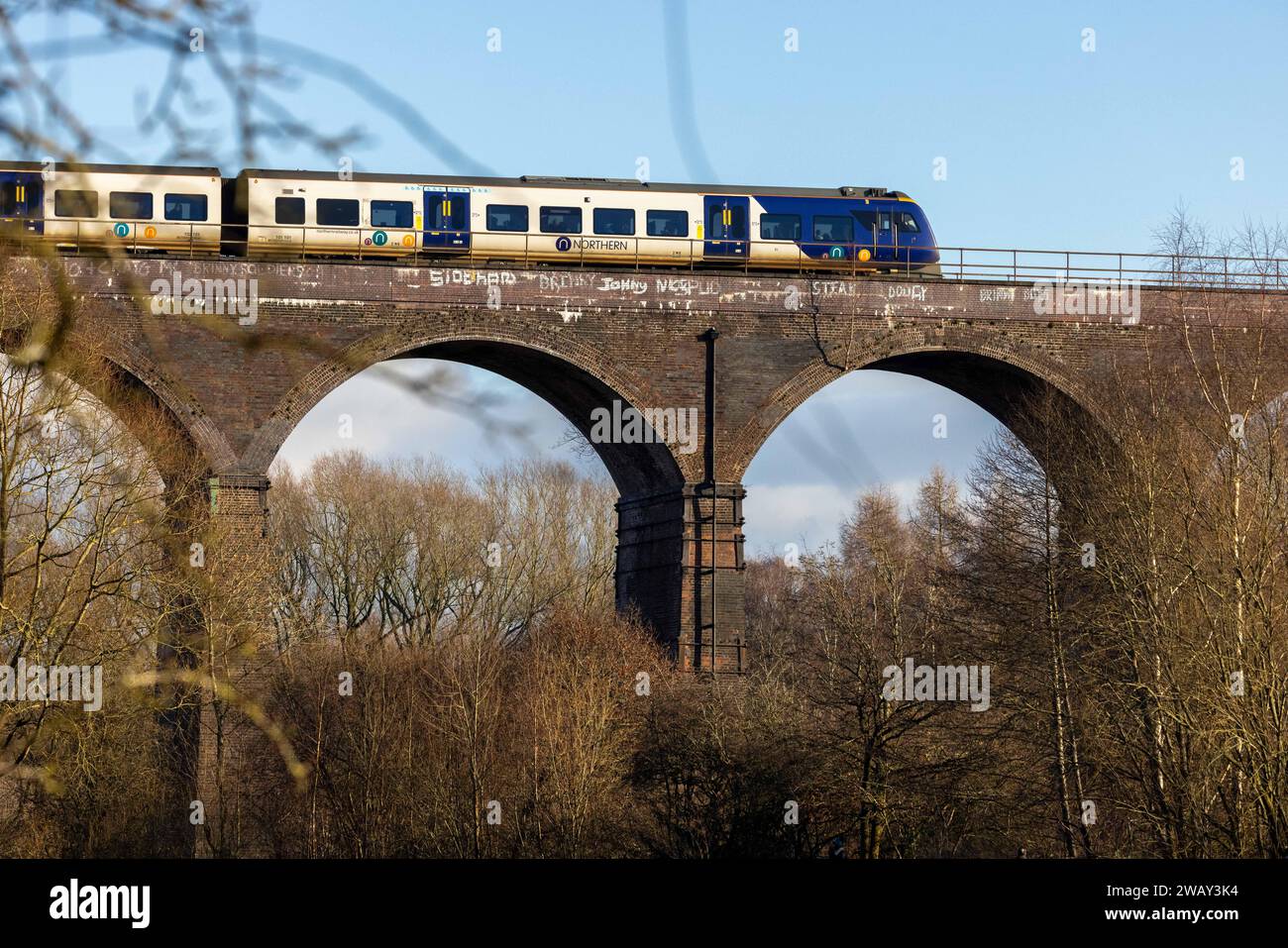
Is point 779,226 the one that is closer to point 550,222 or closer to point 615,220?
point 615,220

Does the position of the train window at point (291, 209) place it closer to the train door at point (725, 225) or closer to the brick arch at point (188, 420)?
the brick arch at point (188, 420)

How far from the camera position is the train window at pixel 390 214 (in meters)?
35.1

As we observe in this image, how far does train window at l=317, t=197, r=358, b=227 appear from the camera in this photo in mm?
34875

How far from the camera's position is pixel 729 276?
33.1m

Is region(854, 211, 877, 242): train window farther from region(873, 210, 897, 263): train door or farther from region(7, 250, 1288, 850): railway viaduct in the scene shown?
region(7, 250, 1288, 850): railway viaduct

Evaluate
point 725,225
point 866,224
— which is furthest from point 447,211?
point 866,224

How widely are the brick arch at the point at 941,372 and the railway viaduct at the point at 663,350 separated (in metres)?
0.04

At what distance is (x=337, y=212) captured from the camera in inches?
1377

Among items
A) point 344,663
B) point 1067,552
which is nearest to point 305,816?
point 344,663

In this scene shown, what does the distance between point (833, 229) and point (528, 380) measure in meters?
7.34
